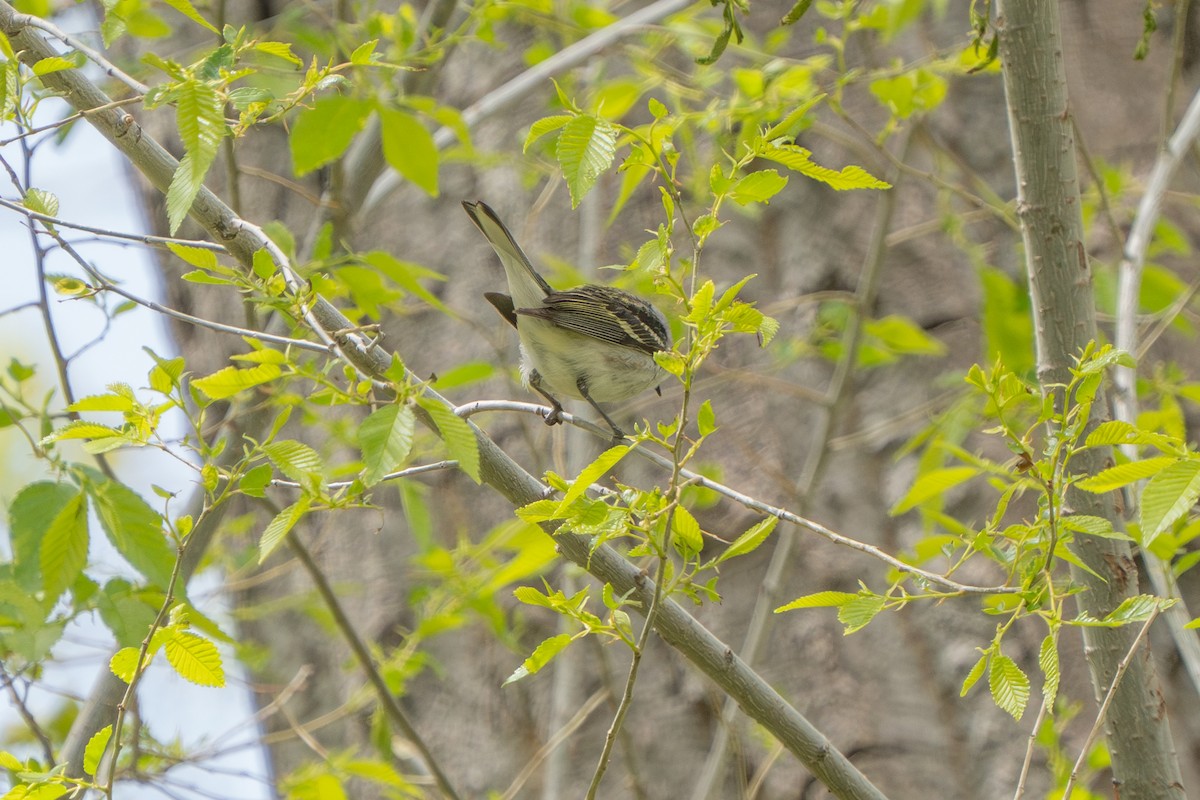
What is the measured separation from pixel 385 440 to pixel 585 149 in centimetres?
56

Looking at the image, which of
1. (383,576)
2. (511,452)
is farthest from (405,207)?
(383,576)

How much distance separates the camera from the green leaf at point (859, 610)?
5.25ft

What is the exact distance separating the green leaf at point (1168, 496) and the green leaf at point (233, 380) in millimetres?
1216

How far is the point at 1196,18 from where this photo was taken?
13.6 ft

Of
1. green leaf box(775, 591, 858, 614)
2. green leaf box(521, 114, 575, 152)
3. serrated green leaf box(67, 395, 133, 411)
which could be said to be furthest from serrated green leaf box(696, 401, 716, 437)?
serrated green leaf box(67, 395, 133, 411)

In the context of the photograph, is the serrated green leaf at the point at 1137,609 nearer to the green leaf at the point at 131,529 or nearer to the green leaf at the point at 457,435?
the green leaf at the point at 457,435

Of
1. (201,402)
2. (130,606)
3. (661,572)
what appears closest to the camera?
(661,572)

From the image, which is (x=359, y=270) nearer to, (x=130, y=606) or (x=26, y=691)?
(x=130, y=606)

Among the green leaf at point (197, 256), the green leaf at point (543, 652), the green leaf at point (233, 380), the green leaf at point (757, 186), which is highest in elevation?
the green leaf at point (197, 256)

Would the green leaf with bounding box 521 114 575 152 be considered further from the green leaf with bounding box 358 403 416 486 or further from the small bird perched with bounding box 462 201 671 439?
the small bird perched with bounding box 462 201 671 439

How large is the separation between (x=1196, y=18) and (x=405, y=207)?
3.34 meters

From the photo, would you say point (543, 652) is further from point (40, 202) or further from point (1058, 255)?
point (1058, 255)

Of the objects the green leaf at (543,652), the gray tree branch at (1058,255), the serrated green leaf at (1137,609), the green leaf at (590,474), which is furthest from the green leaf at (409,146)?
the serrated green leaf at (1137,609)

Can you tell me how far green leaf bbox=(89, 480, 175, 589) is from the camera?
2035mm
